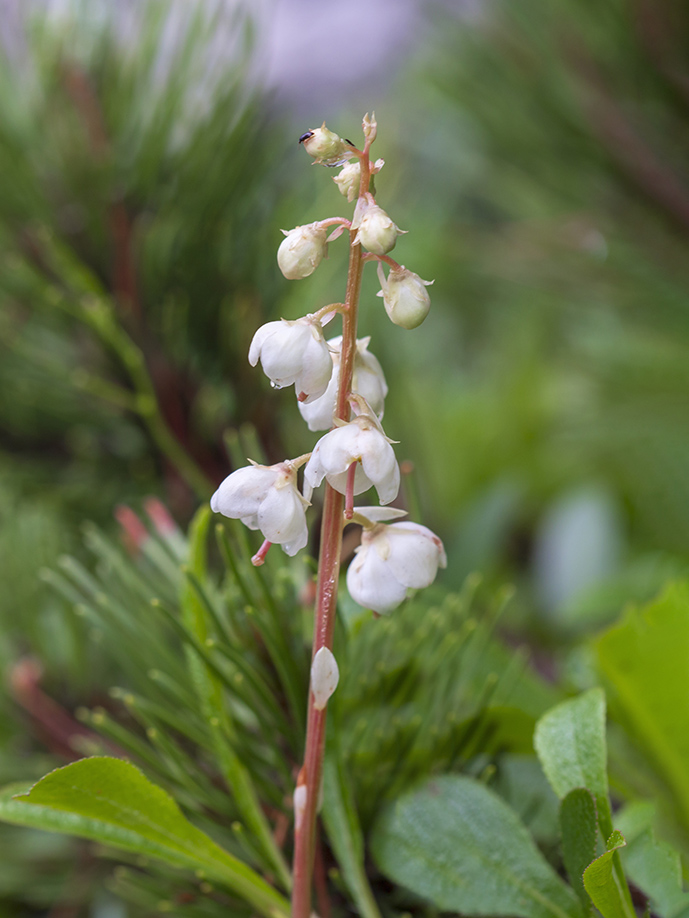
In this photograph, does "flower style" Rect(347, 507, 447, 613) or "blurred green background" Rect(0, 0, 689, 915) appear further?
"blurred green background" Rect(0, 0, 689, 915)

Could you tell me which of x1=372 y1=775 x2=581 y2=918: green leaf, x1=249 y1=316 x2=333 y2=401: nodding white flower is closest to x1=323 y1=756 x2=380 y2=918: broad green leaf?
x1=372 y1=775 x2=581 y2=918: green leaf

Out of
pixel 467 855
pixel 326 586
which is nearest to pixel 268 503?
pixel 326 586

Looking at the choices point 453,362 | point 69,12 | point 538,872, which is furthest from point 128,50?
point 453,362

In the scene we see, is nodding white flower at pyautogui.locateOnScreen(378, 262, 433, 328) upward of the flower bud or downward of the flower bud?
downward

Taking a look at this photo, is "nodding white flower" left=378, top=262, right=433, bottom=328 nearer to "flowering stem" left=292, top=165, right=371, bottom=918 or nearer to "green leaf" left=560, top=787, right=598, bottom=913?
"flowering stem" left=292, top=165, right=371, bottom=918

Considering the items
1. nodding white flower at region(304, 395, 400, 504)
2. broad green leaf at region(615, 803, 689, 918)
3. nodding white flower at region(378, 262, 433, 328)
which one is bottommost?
broad green leaf at region(615, 803, 689, 918)

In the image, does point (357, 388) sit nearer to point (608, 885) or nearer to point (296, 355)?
point (296, 355)

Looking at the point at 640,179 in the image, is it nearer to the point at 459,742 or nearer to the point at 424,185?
the point at 459,742

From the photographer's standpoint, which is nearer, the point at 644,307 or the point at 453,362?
the point at 644,307
